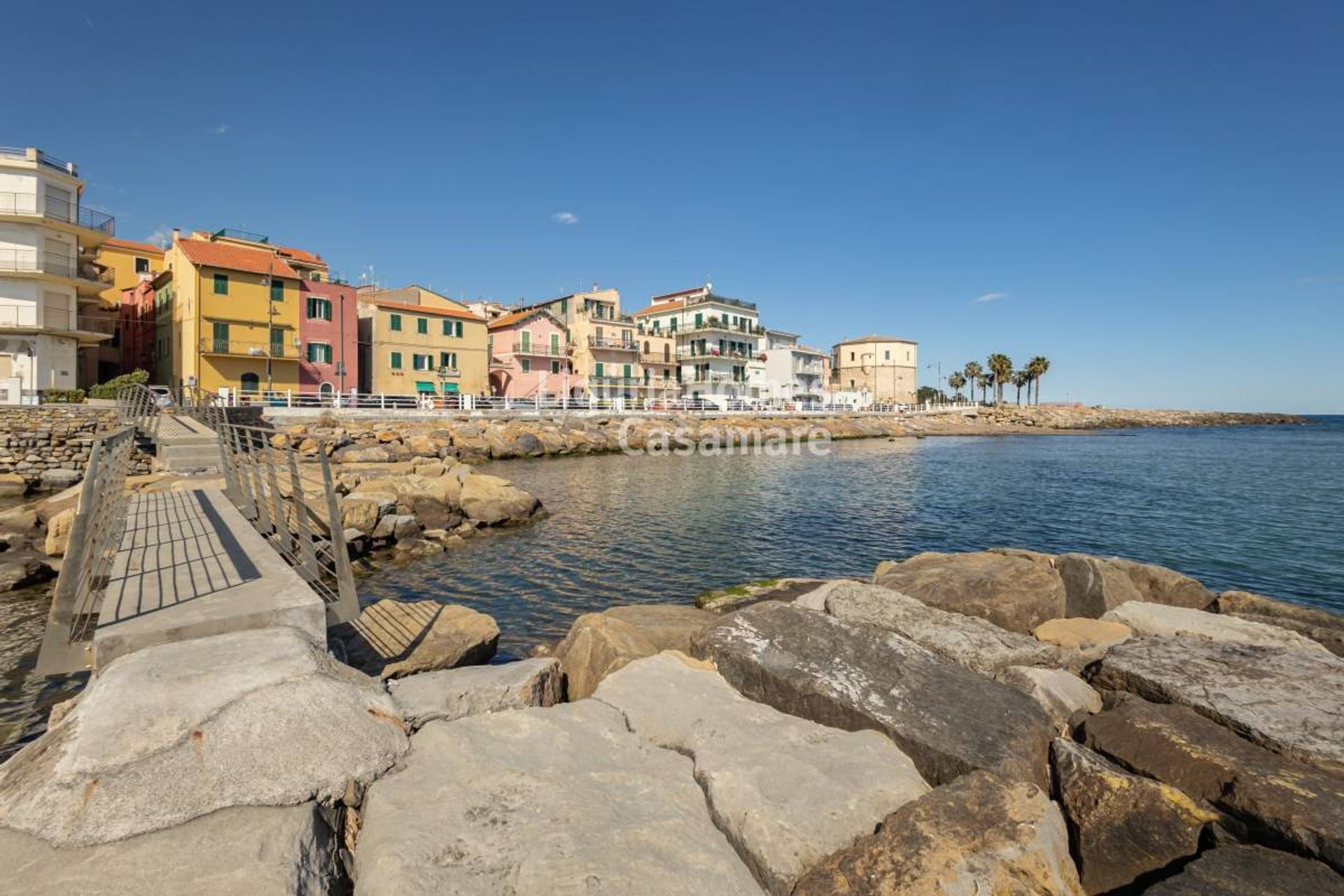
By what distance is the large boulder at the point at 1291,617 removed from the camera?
7781 mm

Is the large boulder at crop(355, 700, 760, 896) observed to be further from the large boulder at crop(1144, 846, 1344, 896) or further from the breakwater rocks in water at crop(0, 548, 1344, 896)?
the large boulder at crop(1144, 846, 1344, 896)

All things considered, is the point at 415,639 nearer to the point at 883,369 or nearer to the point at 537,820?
the point at 537,820

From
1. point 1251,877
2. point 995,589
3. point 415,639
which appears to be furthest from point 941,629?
point 415,639

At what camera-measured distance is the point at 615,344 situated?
6638cm

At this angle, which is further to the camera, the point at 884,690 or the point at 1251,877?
the point at 884,690

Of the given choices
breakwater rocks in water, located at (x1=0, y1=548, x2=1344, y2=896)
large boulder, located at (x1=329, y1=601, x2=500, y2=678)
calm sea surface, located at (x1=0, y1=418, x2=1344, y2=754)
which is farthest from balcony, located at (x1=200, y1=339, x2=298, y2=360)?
breakwater rocks in water, located at (x1=0, y1=548, x2=1344, y2=896)

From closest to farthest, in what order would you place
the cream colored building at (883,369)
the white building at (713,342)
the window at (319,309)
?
the window at (319,309)
the white building at (713,342)
the cream colored building at (883,369)

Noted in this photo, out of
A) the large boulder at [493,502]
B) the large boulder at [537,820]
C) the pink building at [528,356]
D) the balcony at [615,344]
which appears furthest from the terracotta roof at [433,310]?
the large boulder at [537,820]

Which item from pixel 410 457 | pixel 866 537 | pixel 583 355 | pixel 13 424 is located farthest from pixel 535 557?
pixel 583 355

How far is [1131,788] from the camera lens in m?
4.35

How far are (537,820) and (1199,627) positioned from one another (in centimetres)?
831

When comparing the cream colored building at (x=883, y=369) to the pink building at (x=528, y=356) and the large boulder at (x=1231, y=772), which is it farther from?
the large boulder at (x=1231, y=772)

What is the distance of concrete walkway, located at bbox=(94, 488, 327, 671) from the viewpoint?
5.27 metres

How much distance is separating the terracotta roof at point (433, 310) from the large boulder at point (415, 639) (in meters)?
45.6
